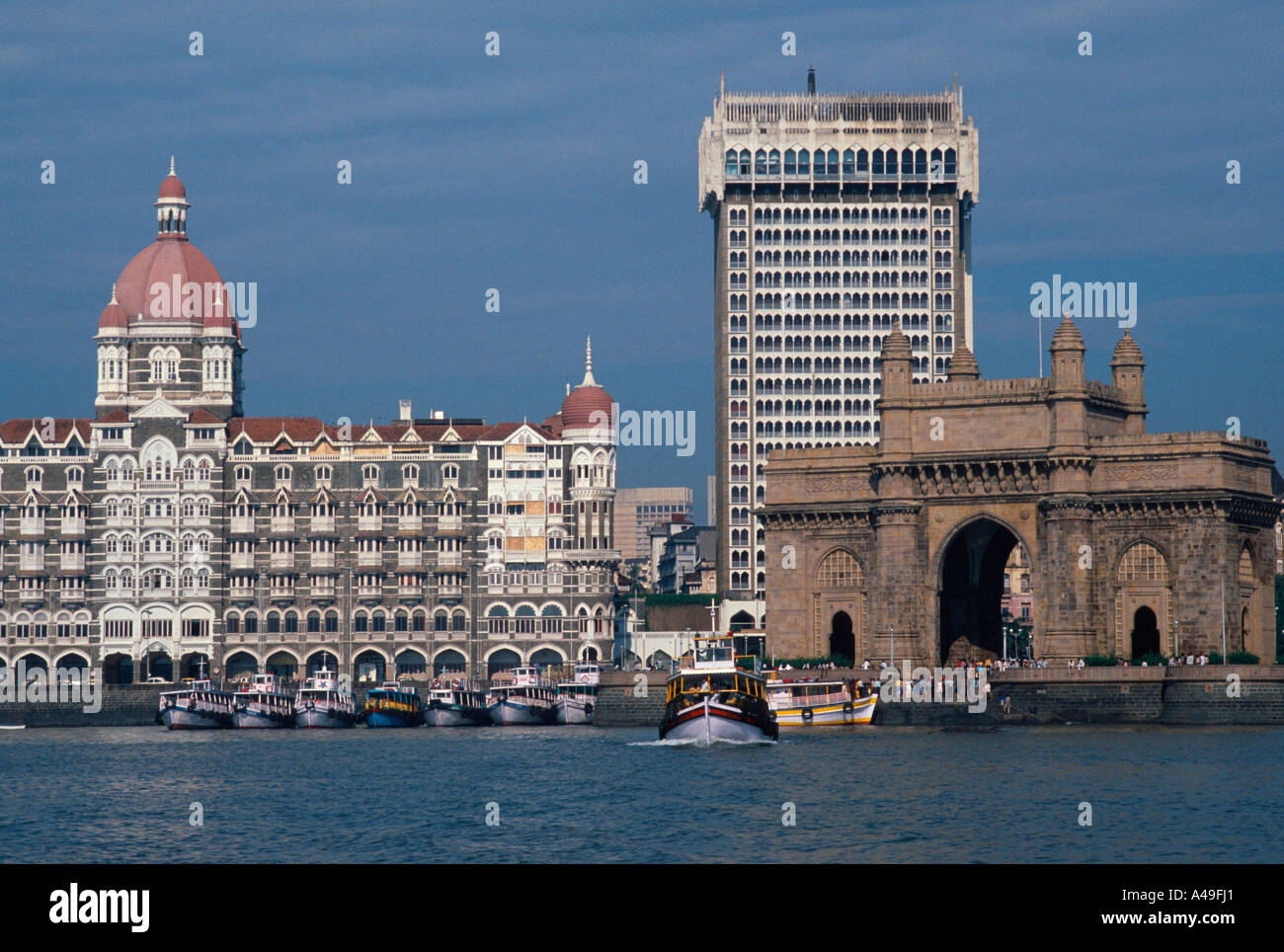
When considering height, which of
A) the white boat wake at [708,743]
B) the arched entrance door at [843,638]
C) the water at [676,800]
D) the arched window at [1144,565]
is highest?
the arched window at [1144,565]

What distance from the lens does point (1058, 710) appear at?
125312mm

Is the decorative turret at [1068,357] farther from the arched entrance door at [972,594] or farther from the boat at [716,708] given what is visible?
the boat at [716,708]

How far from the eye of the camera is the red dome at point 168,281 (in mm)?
193625

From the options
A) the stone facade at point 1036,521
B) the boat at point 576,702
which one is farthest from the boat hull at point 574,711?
→ the stone facade at point 1036,521

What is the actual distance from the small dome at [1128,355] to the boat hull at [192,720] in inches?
2754

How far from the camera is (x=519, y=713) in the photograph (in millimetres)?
151250

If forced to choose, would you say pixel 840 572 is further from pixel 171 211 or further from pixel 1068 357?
pixel 171 211

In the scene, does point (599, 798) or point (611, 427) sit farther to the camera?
point (611, 427)

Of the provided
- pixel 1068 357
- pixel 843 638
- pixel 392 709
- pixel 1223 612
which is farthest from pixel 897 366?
pixel 392 709

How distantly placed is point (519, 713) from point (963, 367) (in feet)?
137

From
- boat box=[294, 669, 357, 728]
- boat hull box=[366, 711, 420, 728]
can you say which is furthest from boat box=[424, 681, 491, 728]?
boat box=[294, 669, 357, 728]
